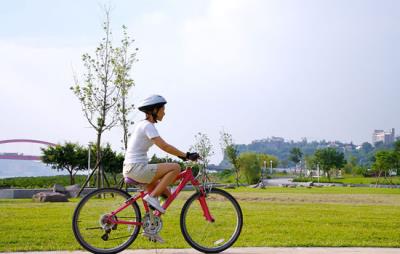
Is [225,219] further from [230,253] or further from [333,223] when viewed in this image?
[333,223]

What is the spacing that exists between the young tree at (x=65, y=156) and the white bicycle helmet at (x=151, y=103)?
40287 mm

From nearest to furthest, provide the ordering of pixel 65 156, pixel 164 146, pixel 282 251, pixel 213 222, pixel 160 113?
pixel 164 146 < pixel 160 113 < pixel 213 222 < pixel 282 251 < pixel 65 156

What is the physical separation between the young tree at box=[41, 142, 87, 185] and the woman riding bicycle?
40.3m

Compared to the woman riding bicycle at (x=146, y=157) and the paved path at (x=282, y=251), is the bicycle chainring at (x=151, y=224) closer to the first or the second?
the woman riding bicycle at (x=146, y=157)

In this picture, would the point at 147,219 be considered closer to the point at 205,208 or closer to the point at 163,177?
the point at 163,177

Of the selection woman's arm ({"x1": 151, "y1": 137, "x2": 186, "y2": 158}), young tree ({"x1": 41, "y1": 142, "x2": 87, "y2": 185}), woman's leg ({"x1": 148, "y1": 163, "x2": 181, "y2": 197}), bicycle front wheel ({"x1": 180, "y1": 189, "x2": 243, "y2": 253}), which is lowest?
bicycle front wheel ({"x1": 180, "y1": 189, "x2": 243, "y2": 253})

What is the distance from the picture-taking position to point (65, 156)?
45375 mm

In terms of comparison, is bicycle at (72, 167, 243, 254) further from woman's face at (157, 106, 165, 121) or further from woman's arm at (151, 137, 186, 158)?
woman's face at (157, 106, 165, 121)

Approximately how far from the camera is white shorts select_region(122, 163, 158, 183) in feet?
20.2

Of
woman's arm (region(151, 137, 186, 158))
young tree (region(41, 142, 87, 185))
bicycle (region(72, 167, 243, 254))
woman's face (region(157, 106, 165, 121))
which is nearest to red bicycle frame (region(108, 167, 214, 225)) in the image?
bicycle (region(72, 167, 243, 254))

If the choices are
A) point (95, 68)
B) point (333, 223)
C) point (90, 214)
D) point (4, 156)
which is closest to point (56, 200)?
point (95, 68)

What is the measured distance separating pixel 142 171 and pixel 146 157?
18 centimetres

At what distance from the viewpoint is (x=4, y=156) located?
66.8m

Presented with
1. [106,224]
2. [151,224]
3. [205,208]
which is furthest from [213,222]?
[106,224]
